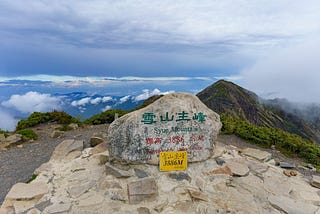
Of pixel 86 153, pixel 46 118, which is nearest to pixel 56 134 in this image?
pixel 46 118

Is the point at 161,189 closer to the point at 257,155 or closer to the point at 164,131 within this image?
the point at 164,131

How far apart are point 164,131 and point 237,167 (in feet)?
7.06

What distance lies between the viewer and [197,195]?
6.38 m

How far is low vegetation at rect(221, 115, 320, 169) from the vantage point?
1190cm

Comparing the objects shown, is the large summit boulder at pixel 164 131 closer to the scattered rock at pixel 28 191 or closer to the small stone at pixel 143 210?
the small stone at pixel 143 210

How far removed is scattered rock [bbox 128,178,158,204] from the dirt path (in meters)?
3.13

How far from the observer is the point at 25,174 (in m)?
8.29

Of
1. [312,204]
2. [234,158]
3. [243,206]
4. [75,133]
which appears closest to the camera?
[243,206]

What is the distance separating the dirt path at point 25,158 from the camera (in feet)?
26.4

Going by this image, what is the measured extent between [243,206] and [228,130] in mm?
7287

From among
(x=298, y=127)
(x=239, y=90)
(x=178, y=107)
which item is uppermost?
(x=178, y=107)

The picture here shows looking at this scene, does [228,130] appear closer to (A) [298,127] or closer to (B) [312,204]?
(B) [312,204]

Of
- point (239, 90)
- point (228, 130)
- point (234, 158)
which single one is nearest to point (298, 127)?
point (239, 90)

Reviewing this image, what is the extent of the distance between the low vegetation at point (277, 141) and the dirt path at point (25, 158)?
252 inches
